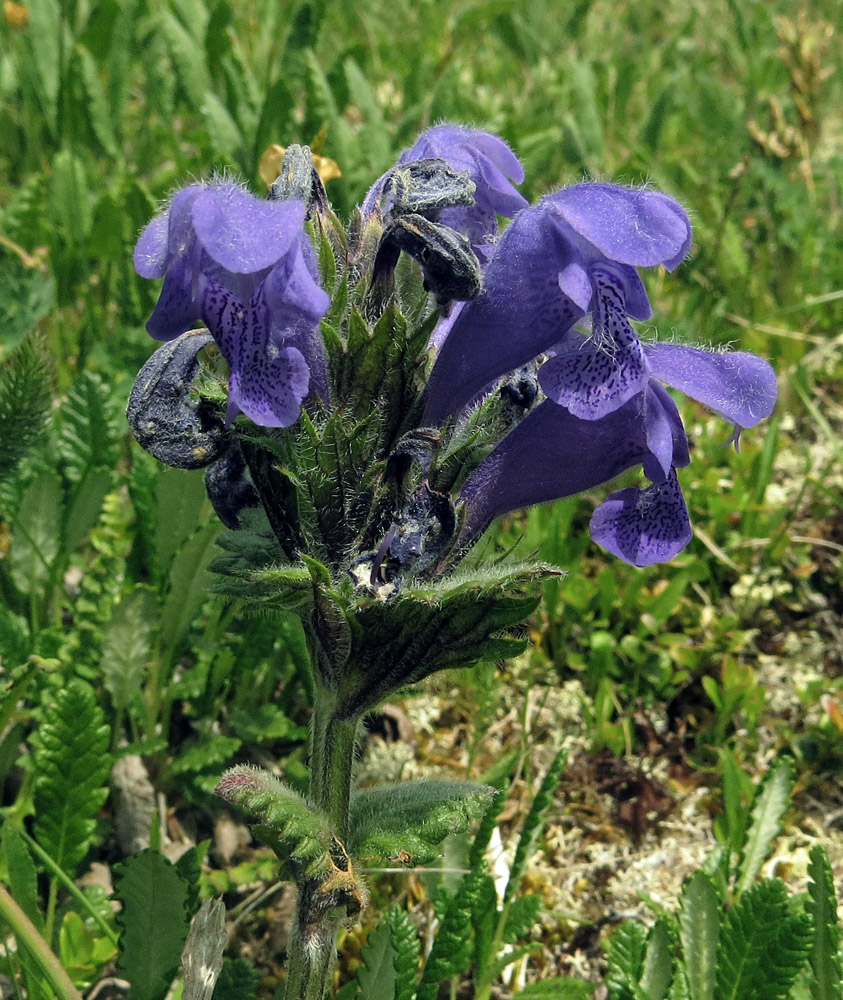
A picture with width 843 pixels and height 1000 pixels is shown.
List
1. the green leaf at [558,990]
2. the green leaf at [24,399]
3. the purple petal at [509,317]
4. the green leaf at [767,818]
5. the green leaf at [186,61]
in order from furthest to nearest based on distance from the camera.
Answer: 1. the green leaf at [186,61]
2. the green leaf at [767,818]
3. the green leaf at [24,399]
4. the green leaf at [558,990]
5. the purple petal at [509,317]

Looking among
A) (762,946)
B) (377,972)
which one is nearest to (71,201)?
(377,972)

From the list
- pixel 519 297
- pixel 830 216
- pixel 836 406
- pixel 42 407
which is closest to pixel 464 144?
pixel 519 297

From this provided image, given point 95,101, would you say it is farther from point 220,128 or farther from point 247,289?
point 247,289

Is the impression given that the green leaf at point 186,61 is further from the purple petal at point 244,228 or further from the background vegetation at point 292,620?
the purple petal at point 244,228

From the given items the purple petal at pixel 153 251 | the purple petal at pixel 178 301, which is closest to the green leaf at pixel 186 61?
the purple petal at pixel 153 251

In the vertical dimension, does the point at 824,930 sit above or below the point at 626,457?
below

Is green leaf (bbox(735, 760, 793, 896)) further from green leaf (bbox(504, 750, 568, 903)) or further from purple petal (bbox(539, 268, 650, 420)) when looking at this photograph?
purple petal (bbox(539, 268, 650, 420))

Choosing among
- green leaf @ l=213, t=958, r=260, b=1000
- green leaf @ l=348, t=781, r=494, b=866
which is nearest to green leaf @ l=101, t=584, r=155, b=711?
green leaf @ l=213, t=958, r=260, b=1000
